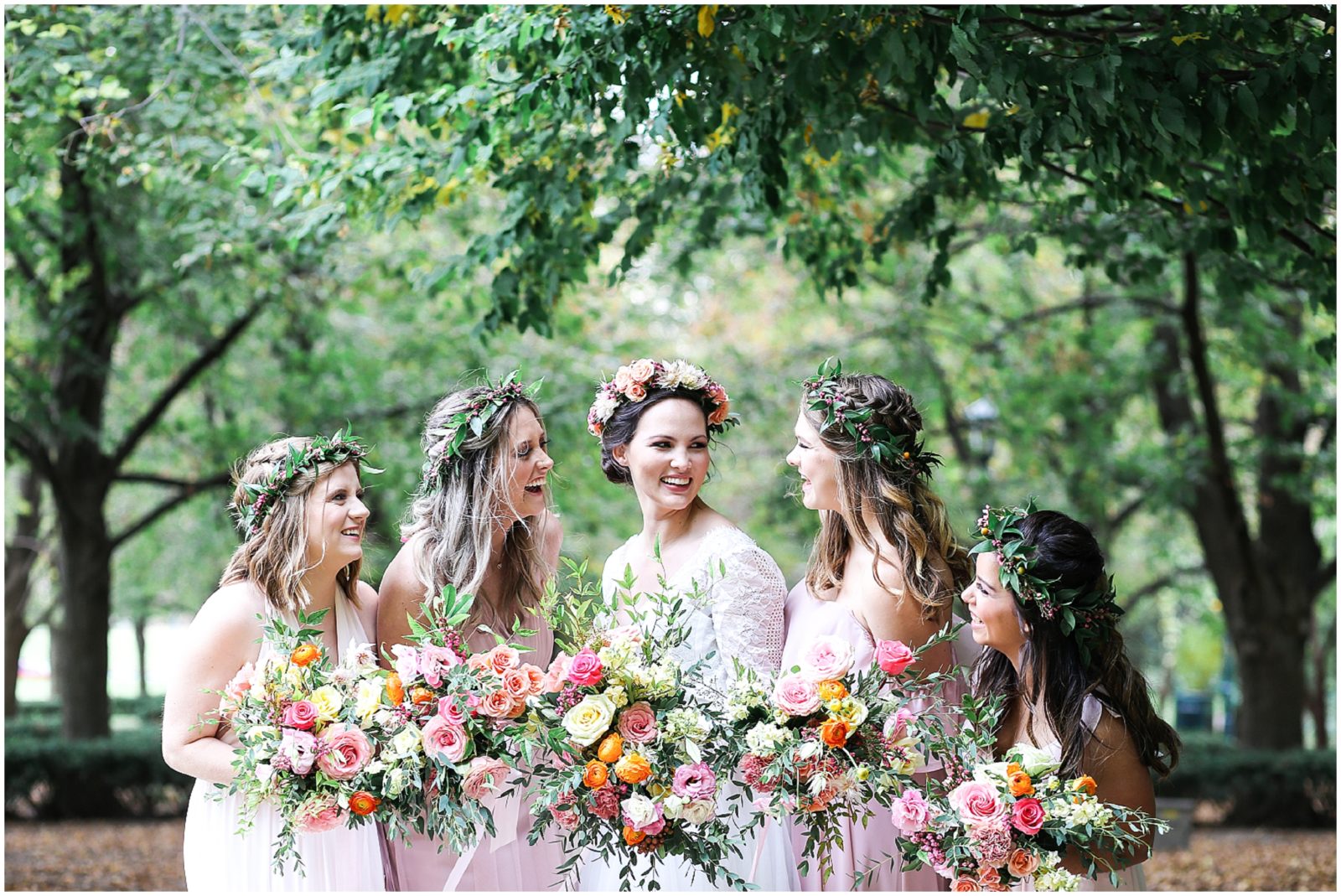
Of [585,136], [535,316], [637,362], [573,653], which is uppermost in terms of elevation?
[585,136]

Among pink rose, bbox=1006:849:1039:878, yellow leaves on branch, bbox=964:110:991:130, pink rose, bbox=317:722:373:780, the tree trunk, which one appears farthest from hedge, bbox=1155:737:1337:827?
the tree trunk

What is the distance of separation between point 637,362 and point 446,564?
3.10 ft

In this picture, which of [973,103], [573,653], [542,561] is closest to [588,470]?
[973,103]

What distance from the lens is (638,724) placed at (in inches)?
133

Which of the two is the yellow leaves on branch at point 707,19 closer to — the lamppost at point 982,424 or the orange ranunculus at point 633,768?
the orange ranunculus at point 633,768

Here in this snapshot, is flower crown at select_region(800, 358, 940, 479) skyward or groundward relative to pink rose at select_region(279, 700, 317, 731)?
skyward

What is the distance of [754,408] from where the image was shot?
1281cm

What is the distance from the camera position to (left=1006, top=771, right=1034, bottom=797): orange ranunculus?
3.34 meters

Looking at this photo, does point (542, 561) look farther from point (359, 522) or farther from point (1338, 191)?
point (1338, 191)

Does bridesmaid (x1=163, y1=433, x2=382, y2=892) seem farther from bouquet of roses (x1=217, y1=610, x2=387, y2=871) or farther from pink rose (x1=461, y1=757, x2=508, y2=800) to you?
pink rose (x1=461, y1=757, x2=508, y2=800)

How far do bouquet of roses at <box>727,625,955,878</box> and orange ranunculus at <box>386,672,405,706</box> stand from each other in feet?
2.89

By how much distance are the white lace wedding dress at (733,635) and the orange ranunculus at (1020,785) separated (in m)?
0.88

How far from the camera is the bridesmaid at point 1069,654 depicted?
144 inches

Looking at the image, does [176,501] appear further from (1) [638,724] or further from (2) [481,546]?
(1) [638,724]
